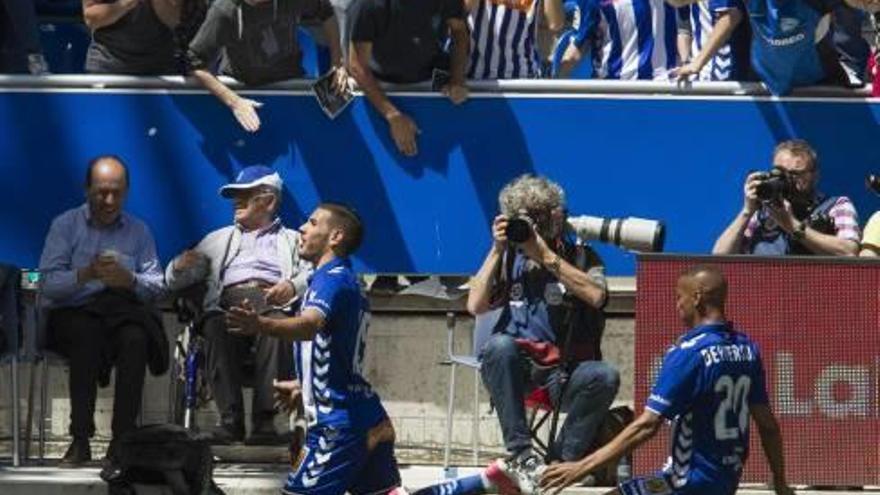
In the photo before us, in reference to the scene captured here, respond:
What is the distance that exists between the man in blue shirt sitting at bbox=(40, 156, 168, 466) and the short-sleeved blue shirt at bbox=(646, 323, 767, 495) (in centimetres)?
340

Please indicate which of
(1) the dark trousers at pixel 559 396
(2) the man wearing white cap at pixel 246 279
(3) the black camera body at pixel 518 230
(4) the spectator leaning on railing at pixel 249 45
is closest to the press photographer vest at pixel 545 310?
(1) the dark trousers at pixel 559 396

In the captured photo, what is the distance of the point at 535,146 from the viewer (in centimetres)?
1438

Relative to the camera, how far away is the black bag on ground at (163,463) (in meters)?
12.7

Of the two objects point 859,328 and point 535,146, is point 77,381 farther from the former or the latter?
point 859,328

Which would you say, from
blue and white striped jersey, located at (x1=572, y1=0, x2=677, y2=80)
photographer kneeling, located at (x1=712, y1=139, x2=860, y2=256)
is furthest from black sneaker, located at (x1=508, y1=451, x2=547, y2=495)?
blue and white striped jersey, located at (x1=572, y1=0, x2=677, y2=80)

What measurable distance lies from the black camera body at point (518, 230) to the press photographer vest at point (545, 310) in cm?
30

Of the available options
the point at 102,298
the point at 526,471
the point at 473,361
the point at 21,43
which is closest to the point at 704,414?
the point at 526,471

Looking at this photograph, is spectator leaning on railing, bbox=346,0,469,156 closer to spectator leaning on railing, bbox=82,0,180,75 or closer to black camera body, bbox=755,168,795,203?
spectator leaning on railing, bbox=82,0,180,75

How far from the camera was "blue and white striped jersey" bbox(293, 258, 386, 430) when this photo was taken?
38.9ft

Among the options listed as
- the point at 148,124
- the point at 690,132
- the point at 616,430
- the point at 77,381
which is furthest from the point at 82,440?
the point at 690,132

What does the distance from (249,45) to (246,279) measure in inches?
54.2

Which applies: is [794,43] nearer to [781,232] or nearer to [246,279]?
[781,232]

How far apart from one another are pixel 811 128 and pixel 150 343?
3798 millimetres

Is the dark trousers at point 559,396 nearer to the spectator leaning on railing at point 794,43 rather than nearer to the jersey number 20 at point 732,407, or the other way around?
the jersey number 20 at point 732,407
